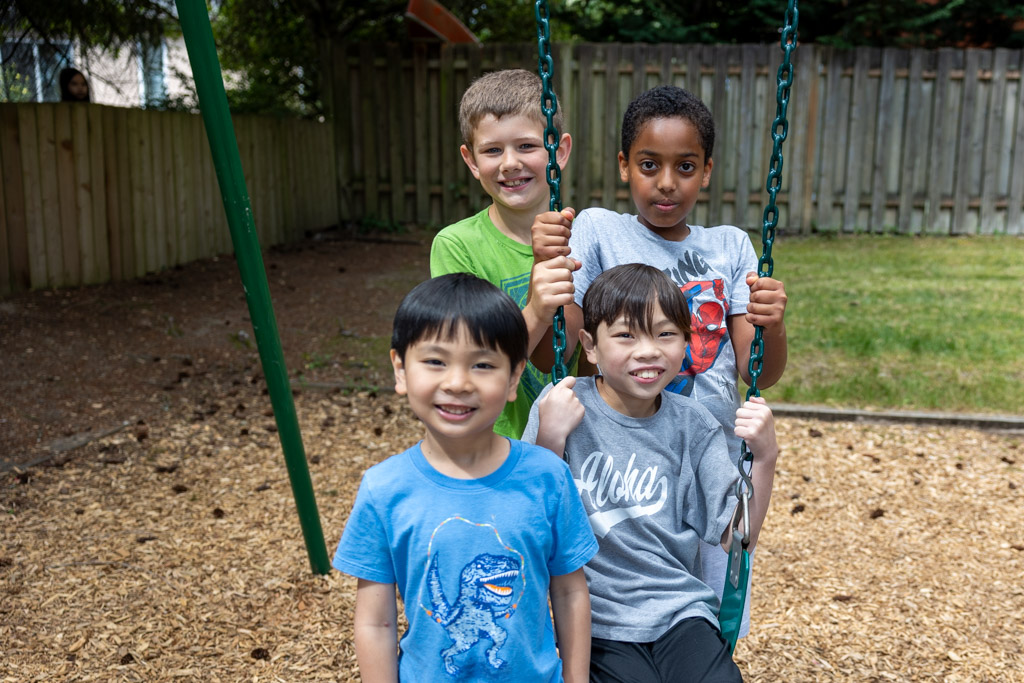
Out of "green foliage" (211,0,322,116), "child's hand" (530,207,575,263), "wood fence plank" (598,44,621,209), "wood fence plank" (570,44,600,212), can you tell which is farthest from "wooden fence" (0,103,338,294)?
"child's hand" (530,207,575,263)

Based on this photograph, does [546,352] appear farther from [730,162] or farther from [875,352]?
[730,162]

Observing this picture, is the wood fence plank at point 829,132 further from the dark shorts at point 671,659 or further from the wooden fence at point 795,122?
the dark shorts at point 671,659

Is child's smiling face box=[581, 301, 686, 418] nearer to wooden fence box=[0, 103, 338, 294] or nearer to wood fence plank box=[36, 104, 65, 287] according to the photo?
wooden fence box=[0, 103, 338, 294]

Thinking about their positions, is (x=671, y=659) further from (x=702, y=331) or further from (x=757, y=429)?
(x=702, y=331)

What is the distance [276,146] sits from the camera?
10.2 meters

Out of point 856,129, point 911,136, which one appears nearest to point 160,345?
point 856,129

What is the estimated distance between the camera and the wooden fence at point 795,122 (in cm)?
1084

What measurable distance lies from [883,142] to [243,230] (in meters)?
9.52

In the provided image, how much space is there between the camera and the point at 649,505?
1969 millimetres

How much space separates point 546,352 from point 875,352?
4.76m

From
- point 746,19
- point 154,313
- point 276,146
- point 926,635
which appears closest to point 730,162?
point 746,19

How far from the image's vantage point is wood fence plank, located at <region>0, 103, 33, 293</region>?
6.67 metres

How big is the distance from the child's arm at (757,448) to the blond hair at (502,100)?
84 centimetres

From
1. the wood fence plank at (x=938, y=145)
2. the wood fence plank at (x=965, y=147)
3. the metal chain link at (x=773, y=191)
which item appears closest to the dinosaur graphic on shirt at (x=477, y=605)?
the metal chain link at (x=773, y=191)
